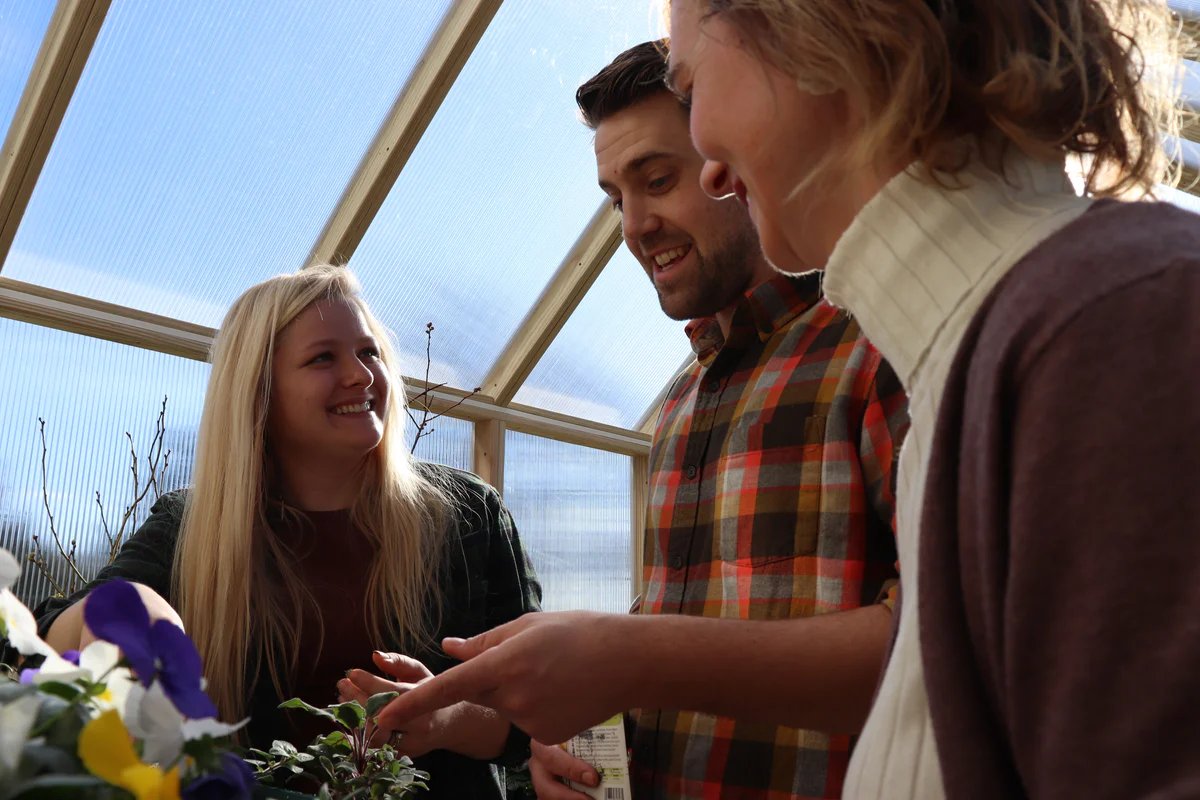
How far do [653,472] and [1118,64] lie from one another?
107 cm

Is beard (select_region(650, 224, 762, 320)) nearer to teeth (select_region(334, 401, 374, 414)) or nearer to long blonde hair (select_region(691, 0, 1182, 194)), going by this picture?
teeth (select_region(334, 401, 374, 414))

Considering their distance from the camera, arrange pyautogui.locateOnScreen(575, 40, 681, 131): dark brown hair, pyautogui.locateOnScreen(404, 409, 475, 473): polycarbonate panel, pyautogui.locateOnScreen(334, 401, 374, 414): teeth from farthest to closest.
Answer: pyautogui.locateOnScreen(404, 409, 475, 473): polycarbonate panel
pyautogui.locateOnScreen(334, 401, 374, 414): teeth
pyautogui.locateOnScreen(575, 40, 681, 131): dark brown hair

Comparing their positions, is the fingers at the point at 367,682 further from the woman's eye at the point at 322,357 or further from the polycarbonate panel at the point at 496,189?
the polycarbonate panel at the point at 496,189

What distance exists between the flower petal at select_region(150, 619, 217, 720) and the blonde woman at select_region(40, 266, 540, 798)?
1.28 metres

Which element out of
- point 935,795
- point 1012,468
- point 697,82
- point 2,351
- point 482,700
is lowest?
point 2,351

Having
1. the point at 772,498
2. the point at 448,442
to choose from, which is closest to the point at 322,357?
the point at 772,498

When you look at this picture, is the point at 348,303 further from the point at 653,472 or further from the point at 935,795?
the point at 935,795

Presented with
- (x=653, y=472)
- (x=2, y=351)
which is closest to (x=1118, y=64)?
(x=653, y=472)

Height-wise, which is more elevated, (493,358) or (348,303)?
(348,303)

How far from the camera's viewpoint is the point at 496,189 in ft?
13.4

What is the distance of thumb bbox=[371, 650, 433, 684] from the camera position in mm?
1355

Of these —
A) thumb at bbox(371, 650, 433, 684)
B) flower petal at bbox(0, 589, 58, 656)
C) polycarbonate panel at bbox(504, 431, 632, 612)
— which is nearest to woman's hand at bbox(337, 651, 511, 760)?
thumb at bbox(371, 650, 433, 684)

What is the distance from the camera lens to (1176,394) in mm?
426

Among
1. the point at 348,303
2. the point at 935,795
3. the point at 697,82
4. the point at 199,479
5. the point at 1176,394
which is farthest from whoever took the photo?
the point at 348,303
